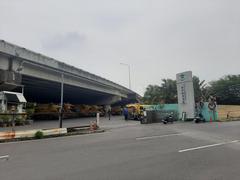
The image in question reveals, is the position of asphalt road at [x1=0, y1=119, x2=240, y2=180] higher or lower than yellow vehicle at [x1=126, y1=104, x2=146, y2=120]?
lower

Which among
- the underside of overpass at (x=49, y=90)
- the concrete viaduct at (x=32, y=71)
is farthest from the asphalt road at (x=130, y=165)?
the underside of overpass at (x=49, y=90)

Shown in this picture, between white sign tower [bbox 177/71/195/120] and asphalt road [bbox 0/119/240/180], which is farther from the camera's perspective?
white sign tower [bbox 177/71/195/120]

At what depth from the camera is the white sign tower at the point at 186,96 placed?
23438mm

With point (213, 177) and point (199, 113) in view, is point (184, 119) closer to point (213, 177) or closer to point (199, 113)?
point (199, 113)

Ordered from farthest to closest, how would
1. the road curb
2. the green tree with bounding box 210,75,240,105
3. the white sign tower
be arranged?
the green tree with bounding box 210,75,240,105 → the white sign tower → the road curb

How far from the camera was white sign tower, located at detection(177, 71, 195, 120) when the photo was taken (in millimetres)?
23438

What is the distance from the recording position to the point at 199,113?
77.2 ft

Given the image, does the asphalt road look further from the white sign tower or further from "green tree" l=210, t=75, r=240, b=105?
"green tree" l=210, t=75, r=240, b=105

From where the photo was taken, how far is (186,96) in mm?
24047

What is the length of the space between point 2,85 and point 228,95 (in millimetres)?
66654

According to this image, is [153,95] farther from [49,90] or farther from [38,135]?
[38,135]

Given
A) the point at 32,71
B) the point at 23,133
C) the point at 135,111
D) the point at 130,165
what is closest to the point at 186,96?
the point at 135,111

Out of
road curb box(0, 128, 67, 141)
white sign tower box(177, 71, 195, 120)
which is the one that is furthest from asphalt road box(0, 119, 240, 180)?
white sign tower box(177, 71, 195, 120)

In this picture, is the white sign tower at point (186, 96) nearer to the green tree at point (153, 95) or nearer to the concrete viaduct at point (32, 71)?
the concrete viaduct at point (32, 71)
